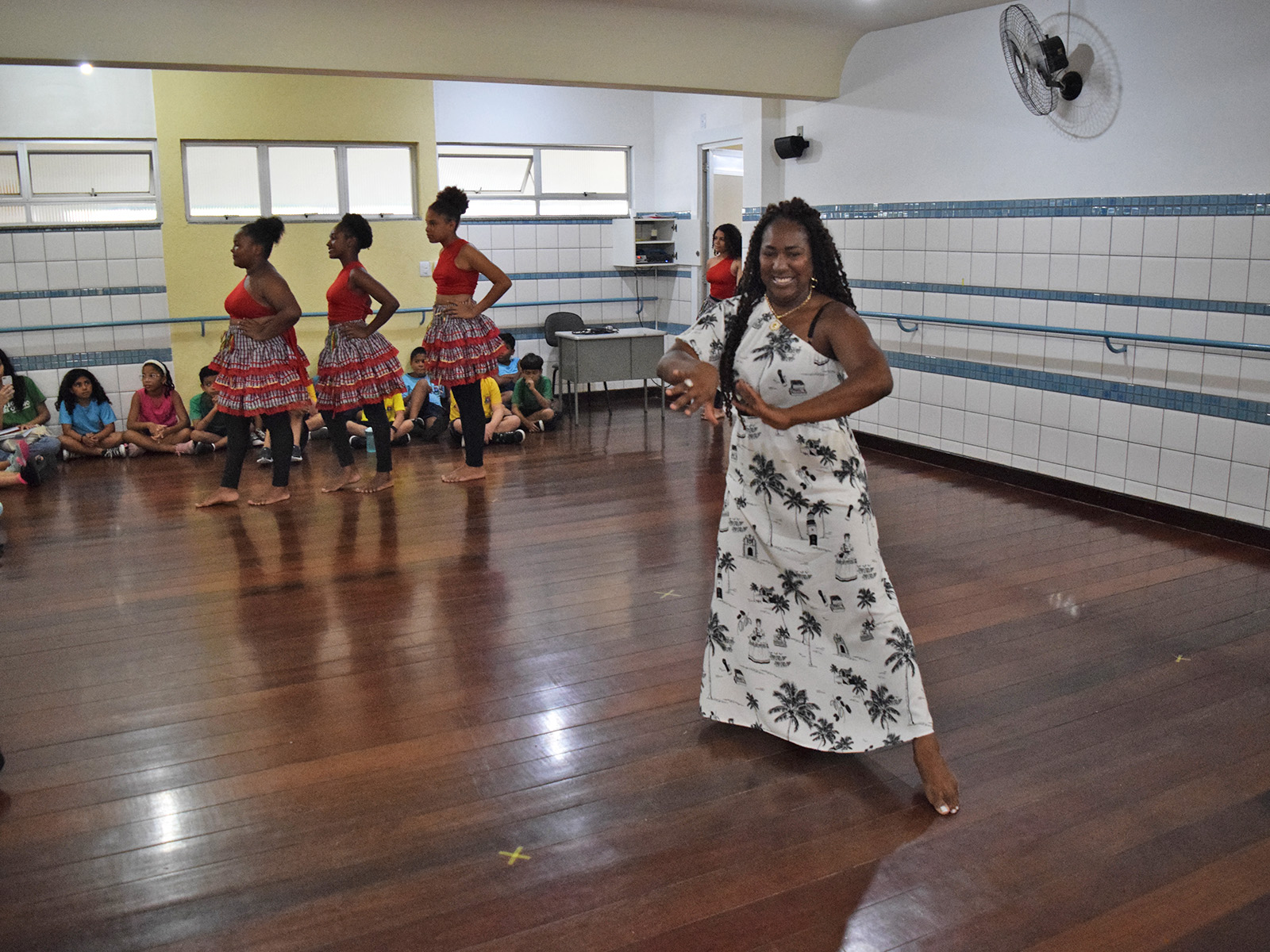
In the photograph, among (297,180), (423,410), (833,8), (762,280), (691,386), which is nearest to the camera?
(691,386)

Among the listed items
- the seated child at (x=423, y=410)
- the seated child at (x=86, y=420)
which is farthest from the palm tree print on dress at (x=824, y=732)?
the seated child at (x=86, y=420)

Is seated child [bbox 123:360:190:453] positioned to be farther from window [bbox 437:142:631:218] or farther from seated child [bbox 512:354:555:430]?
window [bbox 437:142:631:218]

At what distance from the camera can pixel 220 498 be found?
5.66 metres

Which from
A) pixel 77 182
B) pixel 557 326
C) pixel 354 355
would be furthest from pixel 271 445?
pixel 557 326

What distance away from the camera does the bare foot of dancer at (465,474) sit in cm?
619

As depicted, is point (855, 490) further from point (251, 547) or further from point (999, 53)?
point (999, 53)

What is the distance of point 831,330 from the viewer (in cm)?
252

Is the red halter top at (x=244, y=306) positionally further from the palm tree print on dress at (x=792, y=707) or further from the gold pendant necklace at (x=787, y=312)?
the palm tree print on dress at (x=792, y=707)

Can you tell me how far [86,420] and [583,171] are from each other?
4506 mm

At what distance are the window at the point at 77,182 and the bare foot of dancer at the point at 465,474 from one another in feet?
10.4

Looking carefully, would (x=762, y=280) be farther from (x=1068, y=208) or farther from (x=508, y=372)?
(x=508, y=372)

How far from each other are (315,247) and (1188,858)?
703 centimetres

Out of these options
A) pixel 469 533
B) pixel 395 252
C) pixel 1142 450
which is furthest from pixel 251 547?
pixel 1142 450

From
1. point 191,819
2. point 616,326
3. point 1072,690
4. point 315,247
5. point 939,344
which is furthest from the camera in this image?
point 616,326
